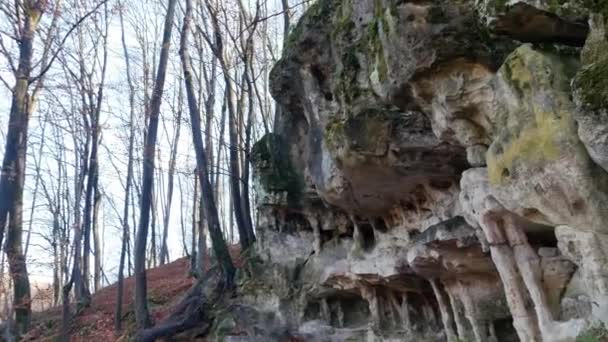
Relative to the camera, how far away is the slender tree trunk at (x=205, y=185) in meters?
12.4

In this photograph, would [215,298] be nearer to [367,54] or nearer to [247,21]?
[367,54]

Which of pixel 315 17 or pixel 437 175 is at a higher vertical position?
pixel 315 17

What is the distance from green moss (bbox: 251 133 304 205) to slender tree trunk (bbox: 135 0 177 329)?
298 cm

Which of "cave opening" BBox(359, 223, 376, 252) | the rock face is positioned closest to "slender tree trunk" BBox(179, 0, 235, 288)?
the rock face

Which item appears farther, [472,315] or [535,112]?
[472,315]

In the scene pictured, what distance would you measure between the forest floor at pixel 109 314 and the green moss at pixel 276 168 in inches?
150

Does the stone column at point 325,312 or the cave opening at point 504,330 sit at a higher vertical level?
the stone column at point 325,312

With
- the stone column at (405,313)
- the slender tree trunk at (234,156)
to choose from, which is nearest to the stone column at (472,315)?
the stone column at (405,313)

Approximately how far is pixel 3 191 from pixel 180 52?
6.07m

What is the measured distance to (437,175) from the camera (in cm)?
753

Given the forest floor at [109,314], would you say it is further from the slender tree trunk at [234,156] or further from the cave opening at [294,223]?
the cave opening at [294,223]

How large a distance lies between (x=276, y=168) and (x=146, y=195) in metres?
3.79

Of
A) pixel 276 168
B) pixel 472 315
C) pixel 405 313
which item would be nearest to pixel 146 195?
pixel 276 168

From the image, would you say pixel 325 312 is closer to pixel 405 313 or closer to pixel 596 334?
pixel 405 313
